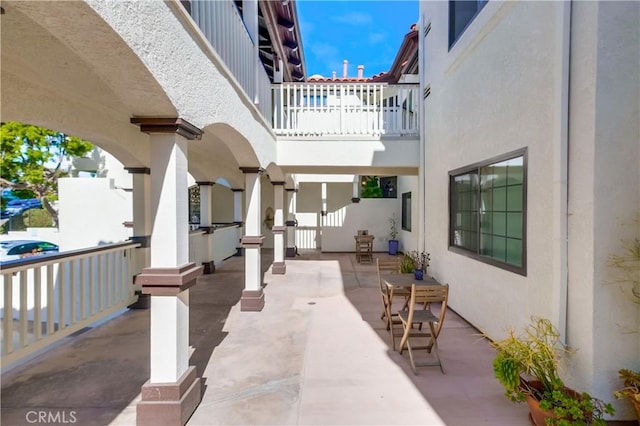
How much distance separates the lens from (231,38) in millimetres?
3945

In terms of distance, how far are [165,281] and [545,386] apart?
3.20m

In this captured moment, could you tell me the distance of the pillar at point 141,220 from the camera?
5379mm

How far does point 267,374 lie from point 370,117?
5.69 m

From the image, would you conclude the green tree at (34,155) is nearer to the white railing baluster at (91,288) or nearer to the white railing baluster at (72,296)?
the white railing baluster at (91,288)

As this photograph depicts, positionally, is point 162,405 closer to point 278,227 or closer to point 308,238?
point 278,227

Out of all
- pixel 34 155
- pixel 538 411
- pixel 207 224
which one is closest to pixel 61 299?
pixel 207 224

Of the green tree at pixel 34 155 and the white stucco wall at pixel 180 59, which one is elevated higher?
the green tree at pixel 34 155

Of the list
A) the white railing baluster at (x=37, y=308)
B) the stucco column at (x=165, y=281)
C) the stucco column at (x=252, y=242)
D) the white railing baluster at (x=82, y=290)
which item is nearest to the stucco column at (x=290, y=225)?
the stucco column at (x=252, y=242)

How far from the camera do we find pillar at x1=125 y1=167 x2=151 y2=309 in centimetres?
538

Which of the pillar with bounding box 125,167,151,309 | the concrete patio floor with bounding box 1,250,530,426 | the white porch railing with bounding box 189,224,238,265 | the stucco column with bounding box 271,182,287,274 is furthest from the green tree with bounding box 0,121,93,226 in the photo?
the concrete patio floor with bounding box 1,250,530,426

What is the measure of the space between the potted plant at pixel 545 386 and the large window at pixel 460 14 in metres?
4.72

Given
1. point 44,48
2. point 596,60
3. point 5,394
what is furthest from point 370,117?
point 5,394

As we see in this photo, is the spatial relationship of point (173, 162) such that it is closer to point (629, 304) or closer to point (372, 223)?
point (629, 304)

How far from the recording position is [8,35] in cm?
208
